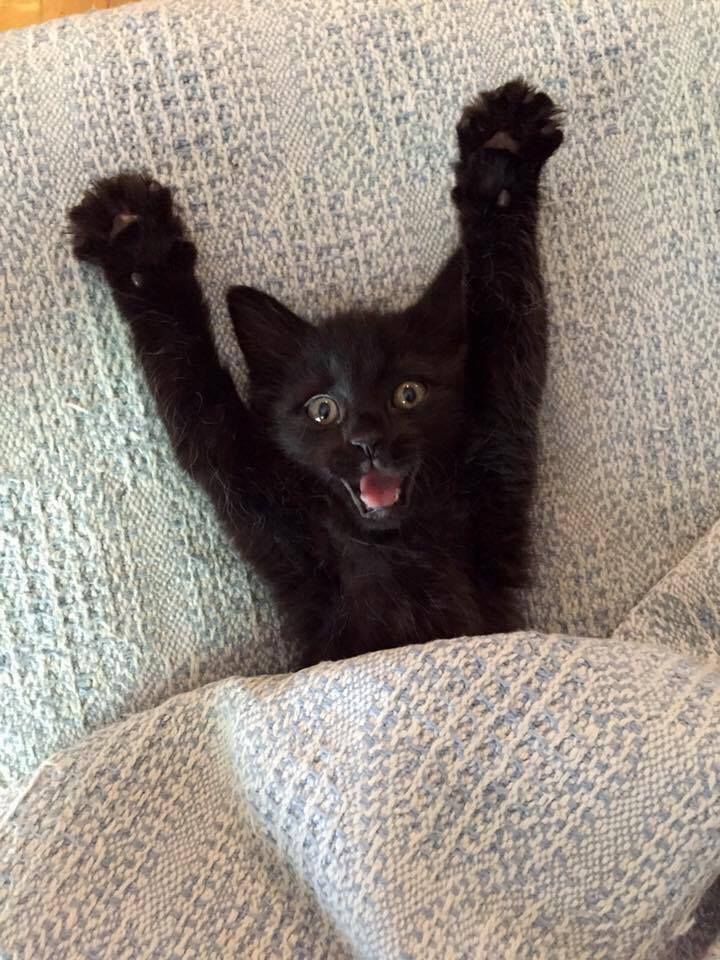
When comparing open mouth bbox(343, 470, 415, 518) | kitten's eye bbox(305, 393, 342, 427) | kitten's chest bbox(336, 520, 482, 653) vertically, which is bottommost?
kitten's chest bbox(336, 520, 482, 653)

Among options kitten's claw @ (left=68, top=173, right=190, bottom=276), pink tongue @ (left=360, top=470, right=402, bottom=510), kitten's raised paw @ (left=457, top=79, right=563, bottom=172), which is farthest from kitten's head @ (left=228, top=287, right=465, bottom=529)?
kitten's raised paw @ (left=457, top=79, right=563, bottom=172)

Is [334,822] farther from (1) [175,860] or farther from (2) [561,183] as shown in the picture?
(2) [561,183]

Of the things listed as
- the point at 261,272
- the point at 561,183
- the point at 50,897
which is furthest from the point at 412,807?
the point at 561,183

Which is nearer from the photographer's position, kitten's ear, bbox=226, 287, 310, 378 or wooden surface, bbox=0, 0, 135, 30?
kitten's ear, bbox=226, 287, 310, 378

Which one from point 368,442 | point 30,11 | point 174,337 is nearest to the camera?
point 368,442

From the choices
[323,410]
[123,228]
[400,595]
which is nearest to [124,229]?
[123,228]

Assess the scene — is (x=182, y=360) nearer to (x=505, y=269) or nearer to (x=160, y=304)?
(x=160, y=304)

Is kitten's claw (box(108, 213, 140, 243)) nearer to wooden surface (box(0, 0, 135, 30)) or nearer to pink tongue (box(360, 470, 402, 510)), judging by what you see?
pink tongue (box(360, 470, 402, 510))

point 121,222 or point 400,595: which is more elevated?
point 121,222
